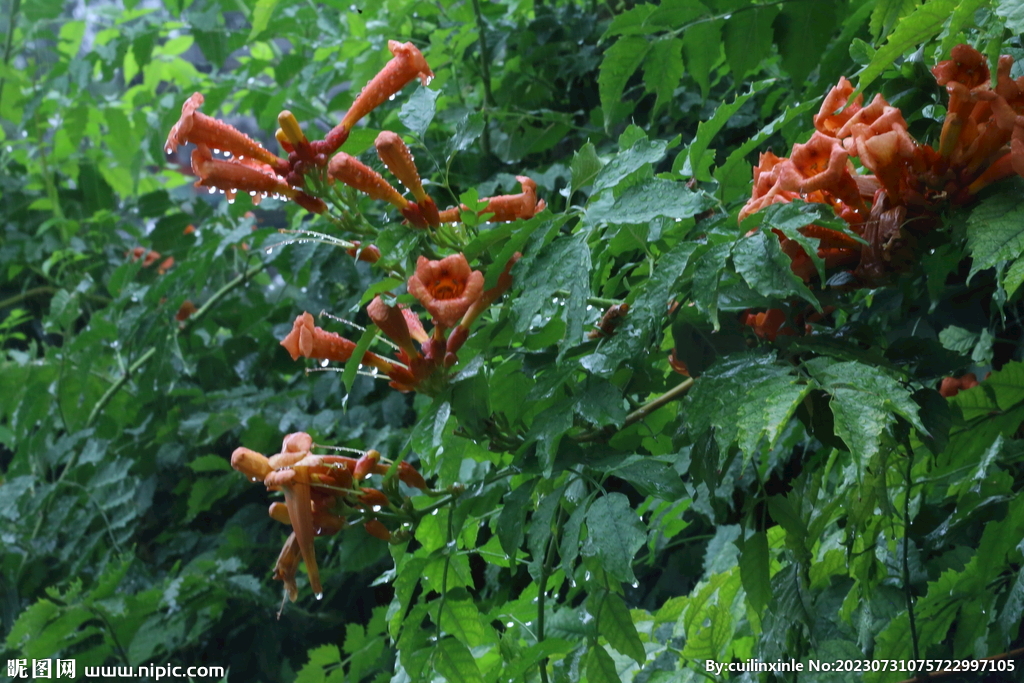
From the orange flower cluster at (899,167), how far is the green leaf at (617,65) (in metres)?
0.45

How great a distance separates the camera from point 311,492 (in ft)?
2.68

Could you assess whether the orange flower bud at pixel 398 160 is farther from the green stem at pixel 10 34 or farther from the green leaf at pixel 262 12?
the green stem at pixel 10 34

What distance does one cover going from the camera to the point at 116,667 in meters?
1.75

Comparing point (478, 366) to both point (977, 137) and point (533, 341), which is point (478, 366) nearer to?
point (533, 341)

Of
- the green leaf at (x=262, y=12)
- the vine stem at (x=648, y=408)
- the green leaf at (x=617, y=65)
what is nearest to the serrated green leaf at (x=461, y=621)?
the vine stem at (x=648, y=408)

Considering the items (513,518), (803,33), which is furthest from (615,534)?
(803,33)

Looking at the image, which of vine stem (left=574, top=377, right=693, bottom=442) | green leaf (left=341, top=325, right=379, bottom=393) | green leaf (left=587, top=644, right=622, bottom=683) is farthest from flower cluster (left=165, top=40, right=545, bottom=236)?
green leaf (left=587, top=644, right=622, bottom=683)

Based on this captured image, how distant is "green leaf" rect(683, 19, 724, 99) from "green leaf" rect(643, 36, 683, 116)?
0.05ft

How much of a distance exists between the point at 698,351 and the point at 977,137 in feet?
0.96

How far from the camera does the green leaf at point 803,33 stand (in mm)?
1186

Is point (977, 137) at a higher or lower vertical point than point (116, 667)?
higher

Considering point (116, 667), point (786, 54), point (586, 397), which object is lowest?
point (116, 667)

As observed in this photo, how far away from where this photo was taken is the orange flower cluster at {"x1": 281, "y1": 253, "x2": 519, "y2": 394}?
28.8 inches

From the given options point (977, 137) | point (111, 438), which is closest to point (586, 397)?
point (977, 137)
